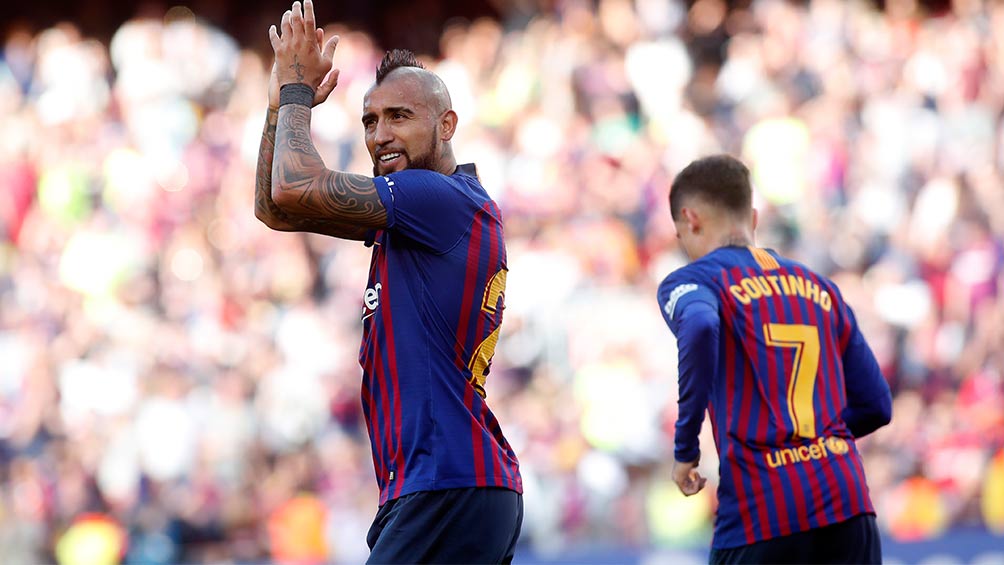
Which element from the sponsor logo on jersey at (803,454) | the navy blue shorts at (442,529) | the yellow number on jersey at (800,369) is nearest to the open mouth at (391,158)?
the navy blue shorts at (442,529)

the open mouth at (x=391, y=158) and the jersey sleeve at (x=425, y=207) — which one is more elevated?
the open mouth at (x=391, y=158)

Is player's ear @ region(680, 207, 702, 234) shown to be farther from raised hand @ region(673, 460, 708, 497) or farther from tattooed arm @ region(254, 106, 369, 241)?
tattooed arm @ region(254, 106, 369, 241)

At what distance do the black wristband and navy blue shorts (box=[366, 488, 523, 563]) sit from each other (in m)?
1.29

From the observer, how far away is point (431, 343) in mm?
4262

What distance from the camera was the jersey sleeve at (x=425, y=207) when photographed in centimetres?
426

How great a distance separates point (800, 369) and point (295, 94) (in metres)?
1.95

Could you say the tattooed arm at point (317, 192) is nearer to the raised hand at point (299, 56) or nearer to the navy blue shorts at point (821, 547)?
the raised hand at point (299, 56)

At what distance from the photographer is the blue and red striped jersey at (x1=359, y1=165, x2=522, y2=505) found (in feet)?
13.8

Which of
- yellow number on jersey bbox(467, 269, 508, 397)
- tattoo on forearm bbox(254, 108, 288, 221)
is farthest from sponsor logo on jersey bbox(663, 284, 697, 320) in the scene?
tattoo on forearm bbox(254, 108, 288, 221)

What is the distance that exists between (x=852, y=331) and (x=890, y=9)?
11593 millimetres

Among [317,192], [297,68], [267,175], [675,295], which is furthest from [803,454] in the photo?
[297,68]

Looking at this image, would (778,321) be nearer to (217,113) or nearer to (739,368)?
(739,368)

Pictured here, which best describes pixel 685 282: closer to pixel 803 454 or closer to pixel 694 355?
pixel 694 355

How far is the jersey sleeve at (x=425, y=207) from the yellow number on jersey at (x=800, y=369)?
47.5 inches
